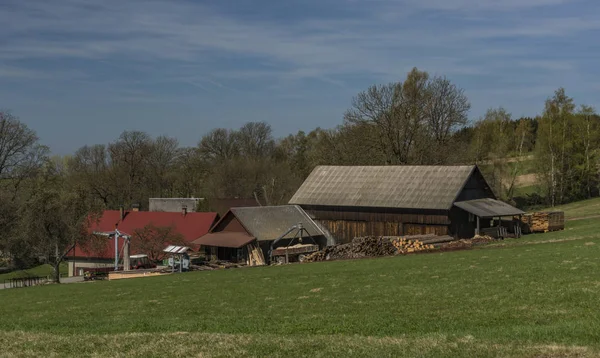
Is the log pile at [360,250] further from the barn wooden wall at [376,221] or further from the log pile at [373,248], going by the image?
the barn wooden wall at [376,221]

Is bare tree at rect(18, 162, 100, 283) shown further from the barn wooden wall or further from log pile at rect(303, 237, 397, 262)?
the barn wooden wall

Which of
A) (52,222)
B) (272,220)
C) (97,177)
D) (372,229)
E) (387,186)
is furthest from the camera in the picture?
(97,177)

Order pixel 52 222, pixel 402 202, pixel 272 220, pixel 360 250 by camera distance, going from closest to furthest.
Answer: pixel 360 250 → pixel 52 222 → pixel 402 202 → pixel 272 220

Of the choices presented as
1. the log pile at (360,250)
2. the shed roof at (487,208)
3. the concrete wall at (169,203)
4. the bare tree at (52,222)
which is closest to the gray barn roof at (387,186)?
the shed roof at (487,208)

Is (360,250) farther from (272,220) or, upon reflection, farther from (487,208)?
(272,220)

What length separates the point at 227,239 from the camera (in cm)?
5072

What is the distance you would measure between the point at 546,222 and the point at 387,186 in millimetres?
13200

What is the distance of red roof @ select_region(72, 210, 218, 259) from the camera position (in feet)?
198

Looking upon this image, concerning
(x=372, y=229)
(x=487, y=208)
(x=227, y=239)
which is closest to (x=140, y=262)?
(x=227, y=239)

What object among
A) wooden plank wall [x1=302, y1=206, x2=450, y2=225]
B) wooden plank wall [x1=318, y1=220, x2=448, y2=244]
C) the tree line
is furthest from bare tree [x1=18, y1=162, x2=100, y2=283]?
wooden plank wall [x1=318, y1=220, x2=448, y2=244]

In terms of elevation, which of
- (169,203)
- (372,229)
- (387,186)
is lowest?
(372,229)

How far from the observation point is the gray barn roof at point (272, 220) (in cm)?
5119

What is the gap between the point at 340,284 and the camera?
21.7 metres

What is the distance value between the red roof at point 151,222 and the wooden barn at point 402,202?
36.4 feet
